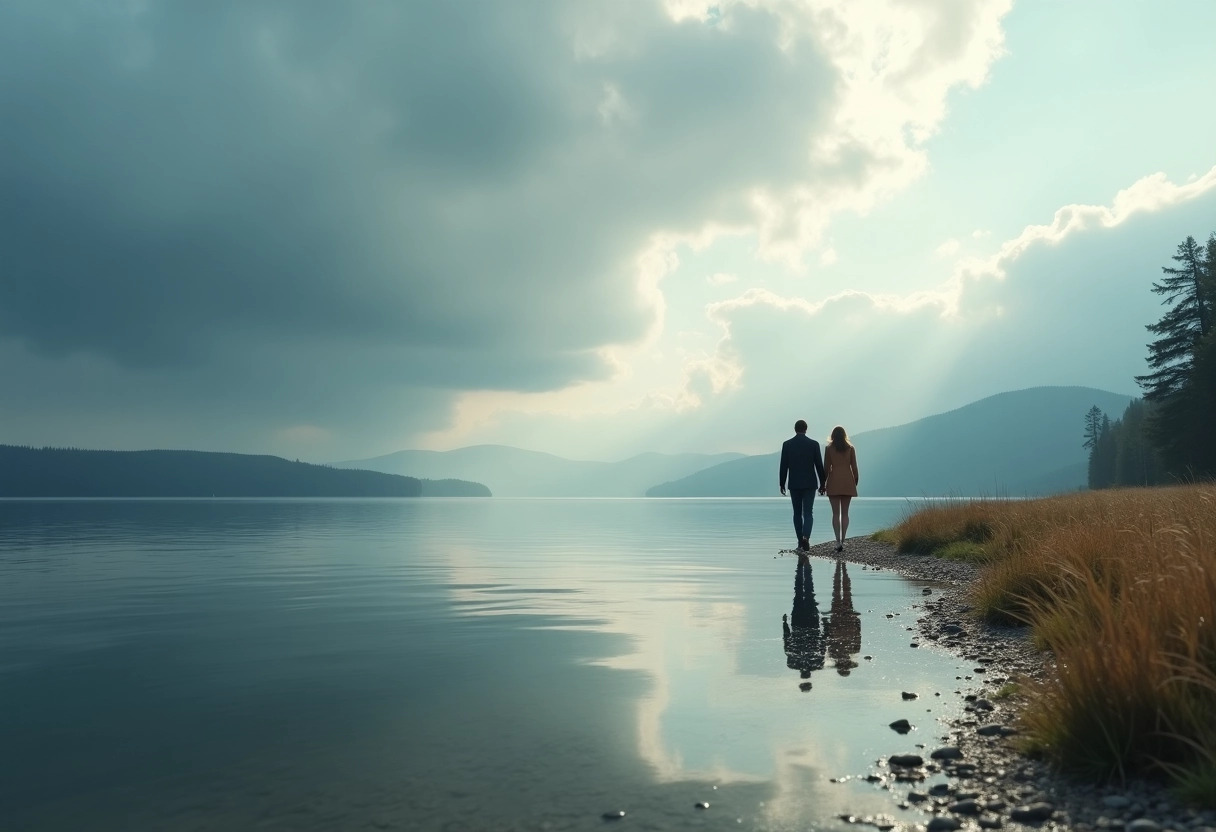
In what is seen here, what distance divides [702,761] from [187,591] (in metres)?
13.5

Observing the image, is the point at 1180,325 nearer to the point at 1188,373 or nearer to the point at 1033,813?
the point at 1188,373

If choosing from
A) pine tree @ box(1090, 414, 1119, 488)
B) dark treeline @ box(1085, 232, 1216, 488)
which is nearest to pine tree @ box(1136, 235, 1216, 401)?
dark treeline @ box(1085, 232, 1216, 488)

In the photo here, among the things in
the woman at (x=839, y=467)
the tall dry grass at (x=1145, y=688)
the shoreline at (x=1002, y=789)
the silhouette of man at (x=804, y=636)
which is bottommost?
the silhouette of man at (x=804, y=636)

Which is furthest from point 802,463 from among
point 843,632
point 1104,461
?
point 1104,461

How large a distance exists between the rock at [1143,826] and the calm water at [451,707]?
1076 millimetres

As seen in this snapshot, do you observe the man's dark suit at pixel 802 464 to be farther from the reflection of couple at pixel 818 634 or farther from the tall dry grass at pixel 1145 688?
the tall dry grass at pixel 1145 688

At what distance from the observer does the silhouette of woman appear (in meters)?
7.87

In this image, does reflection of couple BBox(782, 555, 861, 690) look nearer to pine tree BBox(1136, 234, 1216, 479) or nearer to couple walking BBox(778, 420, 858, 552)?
couple walking BBox(778, 420, 858, 552)

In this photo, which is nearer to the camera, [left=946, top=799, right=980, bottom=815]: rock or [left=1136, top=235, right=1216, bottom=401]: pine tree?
[left=946, top=799, right=980, bottom=815]: rock

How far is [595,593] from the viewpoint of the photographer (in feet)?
47.0

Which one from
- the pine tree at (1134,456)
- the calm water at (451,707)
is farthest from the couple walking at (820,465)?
the pine tree at (1134,456)

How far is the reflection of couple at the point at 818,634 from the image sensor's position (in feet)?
25.6

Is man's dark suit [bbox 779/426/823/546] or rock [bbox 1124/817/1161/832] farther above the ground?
man's dark suit [bbox 779/426/823/546]

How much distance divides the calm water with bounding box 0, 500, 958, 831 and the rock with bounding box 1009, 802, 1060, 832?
0.61 m
